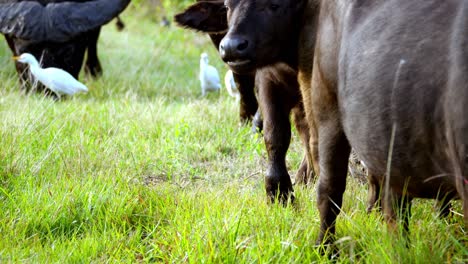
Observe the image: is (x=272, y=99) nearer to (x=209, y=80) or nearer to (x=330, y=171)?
(x=330, y=171)

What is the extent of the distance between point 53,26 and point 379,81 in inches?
249

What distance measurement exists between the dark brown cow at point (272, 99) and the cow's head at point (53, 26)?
4214mm

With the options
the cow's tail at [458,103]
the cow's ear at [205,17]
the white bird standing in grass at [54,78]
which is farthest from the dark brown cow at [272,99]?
the white bird standing in grass at [54,78]

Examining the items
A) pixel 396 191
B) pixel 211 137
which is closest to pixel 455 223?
pixel 396 191

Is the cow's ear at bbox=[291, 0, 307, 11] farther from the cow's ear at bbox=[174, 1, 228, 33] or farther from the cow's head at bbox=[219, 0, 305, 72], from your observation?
the cow's ear at bbox=[174, 1, 228, 33]

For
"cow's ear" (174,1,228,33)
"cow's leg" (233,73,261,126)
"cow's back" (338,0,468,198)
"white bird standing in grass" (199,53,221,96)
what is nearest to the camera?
"cow's back" (338,0,468,198)

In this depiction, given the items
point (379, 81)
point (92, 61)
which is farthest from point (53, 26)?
point (379, 81)

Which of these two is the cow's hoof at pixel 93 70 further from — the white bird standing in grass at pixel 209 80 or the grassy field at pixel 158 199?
the grassy field at pixel 158 199

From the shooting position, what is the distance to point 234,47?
4.02 m

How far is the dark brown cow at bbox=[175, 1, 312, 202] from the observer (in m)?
4.88

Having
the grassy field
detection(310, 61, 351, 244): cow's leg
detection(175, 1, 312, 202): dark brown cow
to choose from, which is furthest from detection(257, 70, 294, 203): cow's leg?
detection(310, 61, 351, 244): cow's leg

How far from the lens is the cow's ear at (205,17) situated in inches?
192

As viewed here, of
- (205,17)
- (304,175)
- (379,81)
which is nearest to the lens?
(379,81)

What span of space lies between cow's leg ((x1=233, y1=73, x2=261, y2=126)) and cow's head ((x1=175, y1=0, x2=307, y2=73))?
2.90 m
